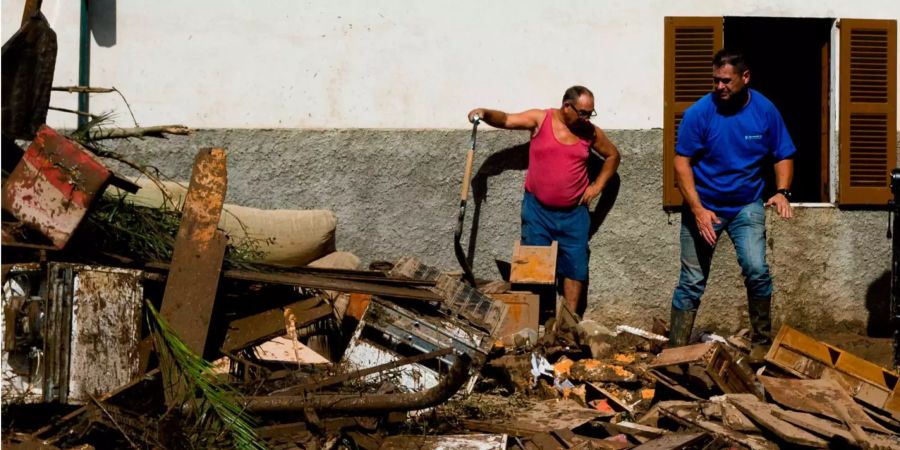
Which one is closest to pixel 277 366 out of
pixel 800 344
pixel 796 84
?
pixel 800 344

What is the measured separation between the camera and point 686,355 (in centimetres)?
633

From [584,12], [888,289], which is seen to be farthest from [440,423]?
[888,289]

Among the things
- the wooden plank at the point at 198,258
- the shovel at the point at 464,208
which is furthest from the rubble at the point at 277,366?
the shovel at the point at 464,208

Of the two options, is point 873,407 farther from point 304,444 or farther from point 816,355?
point 304,444

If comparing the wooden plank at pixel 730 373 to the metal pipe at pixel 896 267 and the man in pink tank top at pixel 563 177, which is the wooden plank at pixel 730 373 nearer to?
the metal pipe at pixel 896 267

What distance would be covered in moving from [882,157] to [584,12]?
2511mm

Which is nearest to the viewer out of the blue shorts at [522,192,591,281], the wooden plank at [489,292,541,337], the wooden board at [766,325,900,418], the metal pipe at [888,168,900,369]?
the wooden board at [766,325,900,418]

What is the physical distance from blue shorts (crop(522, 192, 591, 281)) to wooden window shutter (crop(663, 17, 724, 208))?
0.69 m

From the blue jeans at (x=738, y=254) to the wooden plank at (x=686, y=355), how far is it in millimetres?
903

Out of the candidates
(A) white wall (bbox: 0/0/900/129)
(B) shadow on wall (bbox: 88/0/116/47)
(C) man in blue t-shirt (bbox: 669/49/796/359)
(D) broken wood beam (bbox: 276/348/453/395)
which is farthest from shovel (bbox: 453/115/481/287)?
(B) shadow on wall (bbox: 88/0/116/47)

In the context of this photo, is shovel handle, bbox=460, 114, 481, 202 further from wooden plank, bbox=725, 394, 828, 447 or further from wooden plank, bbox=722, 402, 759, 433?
wooden plank, bbox=722, 402, 759, 433

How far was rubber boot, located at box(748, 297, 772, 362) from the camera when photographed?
721 centimetres

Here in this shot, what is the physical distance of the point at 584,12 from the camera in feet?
28.0

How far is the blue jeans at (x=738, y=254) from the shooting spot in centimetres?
718
